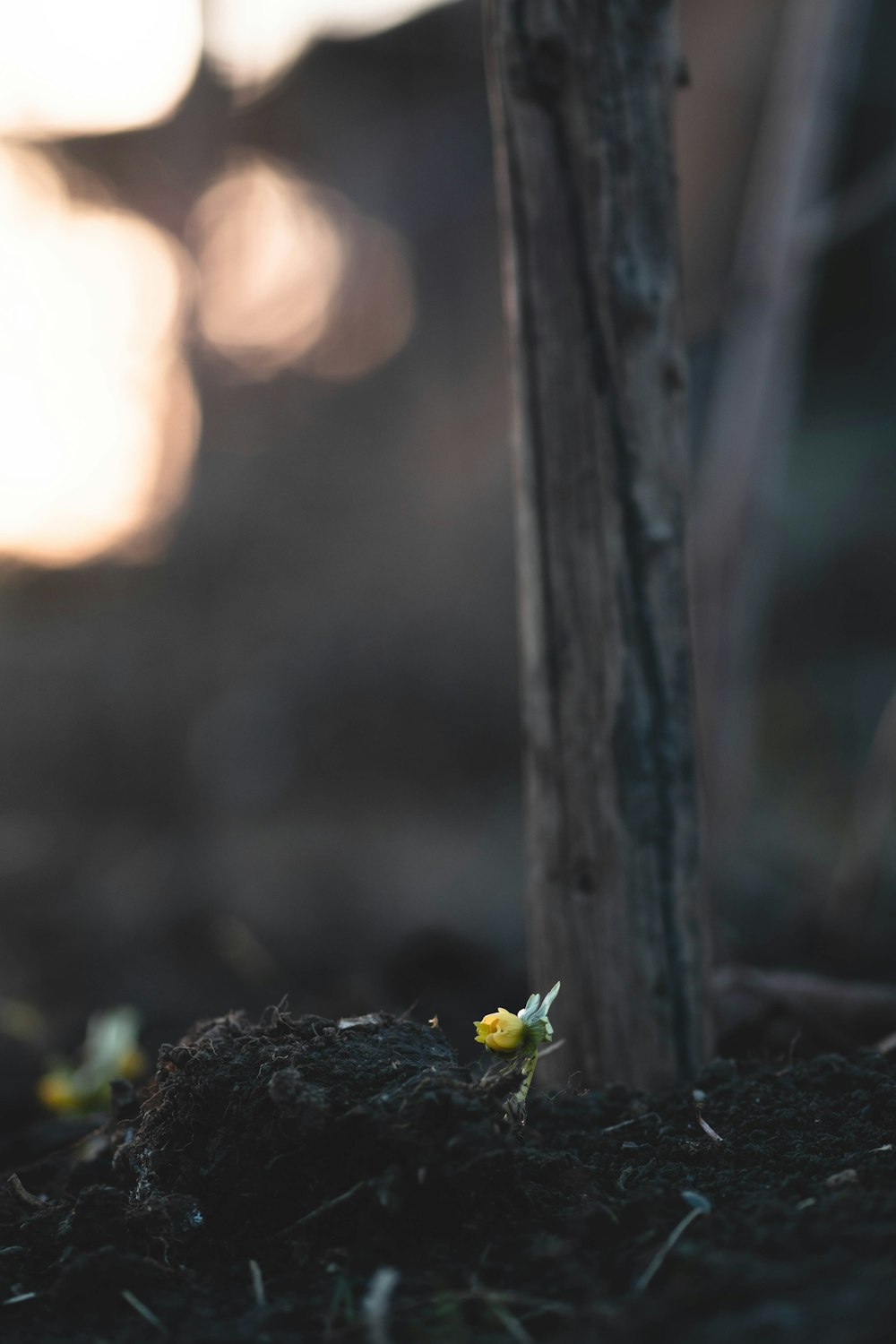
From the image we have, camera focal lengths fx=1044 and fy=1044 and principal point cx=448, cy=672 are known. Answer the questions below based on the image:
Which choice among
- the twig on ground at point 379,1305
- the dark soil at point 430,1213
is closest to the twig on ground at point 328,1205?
the dark soil at point 430,1213

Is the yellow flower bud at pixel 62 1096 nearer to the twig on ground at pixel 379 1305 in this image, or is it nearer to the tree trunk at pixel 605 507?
the tree trunk at pixel 605 507

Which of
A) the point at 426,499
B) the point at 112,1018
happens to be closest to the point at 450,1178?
the point at 112,1018

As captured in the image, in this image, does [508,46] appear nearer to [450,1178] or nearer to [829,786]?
[450,1178]

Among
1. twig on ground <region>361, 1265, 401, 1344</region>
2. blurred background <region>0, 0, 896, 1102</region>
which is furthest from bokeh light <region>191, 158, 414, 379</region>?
twig on ground <region>361, 1265, 401, 1344</region>

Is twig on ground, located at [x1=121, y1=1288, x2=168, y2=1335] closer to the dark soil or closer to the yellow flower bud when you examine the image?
the dark soil

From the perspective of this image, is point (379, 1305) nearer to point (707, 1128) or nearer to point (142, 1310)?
point (142, 1310)

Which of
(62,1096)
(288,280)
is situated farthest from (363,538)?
(62,1096)
